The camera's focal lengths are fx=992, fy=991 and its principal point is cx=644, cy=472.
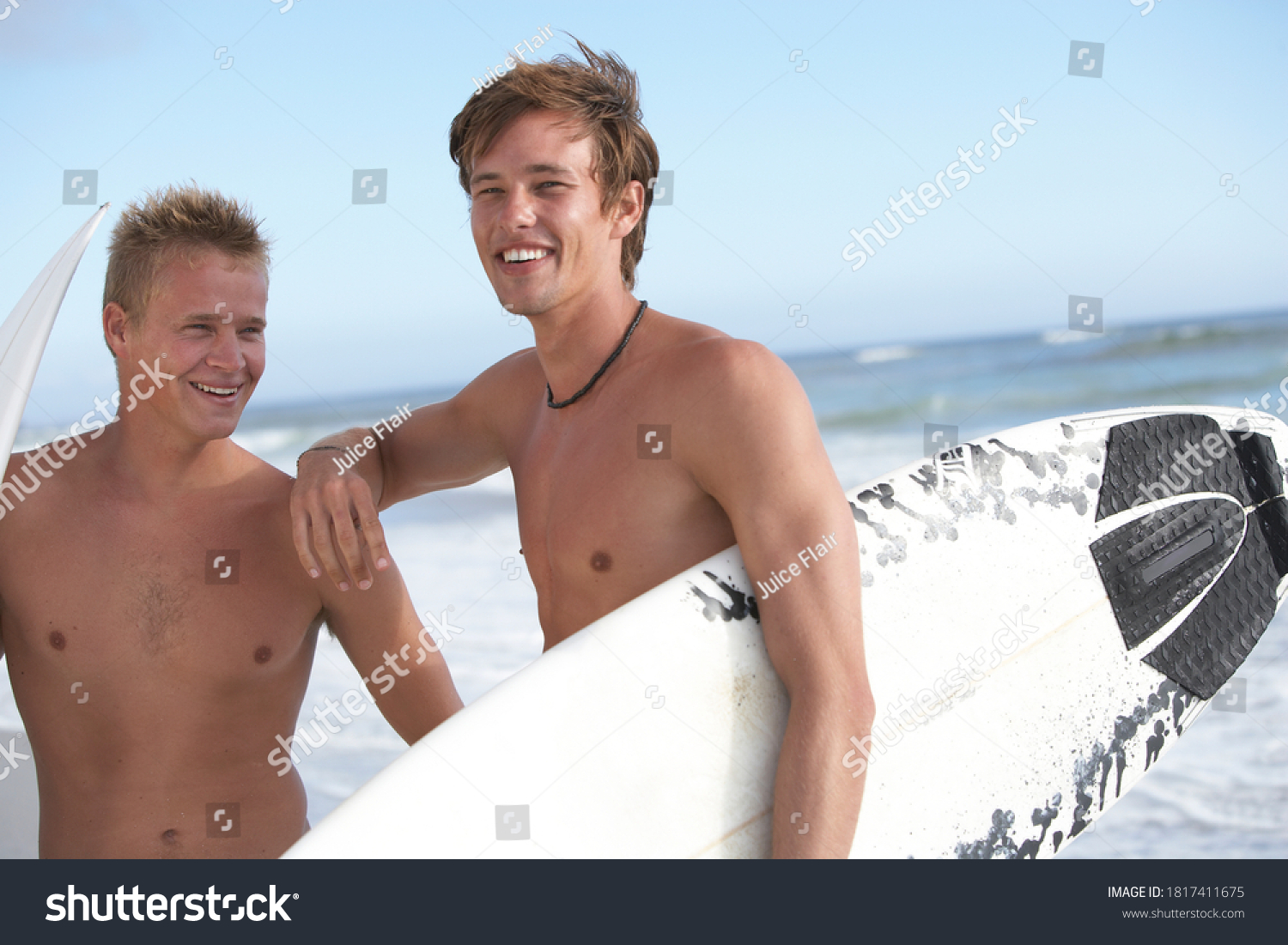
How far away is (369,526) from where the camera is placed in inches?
78.8

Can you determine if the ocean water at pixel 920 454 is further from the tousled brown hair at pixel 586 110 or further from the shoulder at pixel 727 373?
the tousled brown hair at pixel 586 110

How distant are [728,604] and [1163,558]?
1375 mm

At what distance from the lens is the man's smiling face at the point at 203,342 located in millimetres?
2121

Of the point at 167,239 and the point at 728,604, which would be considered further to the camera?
the point at 167,239

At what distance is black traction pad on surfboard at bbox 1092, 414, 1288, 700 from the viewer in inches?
100

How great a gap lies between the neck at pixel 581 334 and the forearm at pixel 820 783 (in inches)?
32.8

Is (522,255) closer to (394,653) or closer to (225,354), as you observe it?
(225,354)

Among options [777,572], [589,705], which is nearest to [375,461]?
[589,705]

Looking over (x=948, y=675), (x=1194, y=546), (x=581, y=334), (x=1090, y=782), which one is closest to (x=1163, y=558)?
(x=1194, y=546)

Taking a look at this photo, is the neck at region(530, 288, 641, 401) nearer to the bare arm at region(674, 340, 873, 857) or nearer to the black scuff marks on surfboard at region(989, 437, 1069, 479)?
the bare arm at region(674, 340, 873, 857)

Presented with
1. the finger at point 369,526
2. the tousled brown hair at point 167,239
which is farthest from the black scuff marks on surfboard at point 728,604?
the tousled brown hair at point 167,239

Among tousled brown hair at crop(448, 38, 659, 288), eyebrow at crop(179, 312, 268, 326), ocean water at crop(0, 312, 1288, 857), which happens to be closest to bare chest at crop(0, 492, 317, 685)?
eyebrow at crop(179, 312, 268, 326)

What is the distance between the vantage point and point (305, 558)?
2027 millimetres
